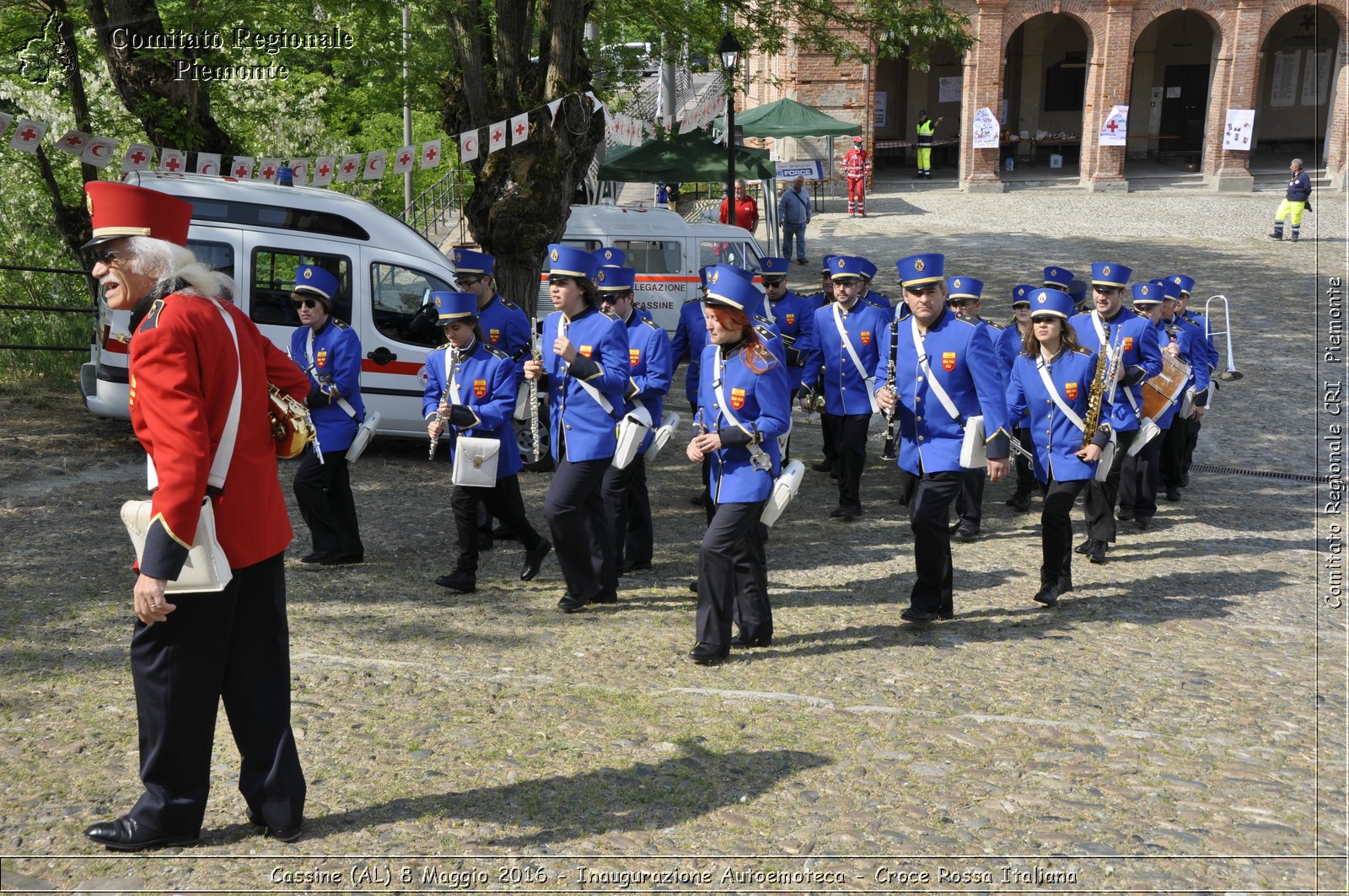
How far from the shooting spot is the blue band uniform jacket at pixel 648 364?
7781mm

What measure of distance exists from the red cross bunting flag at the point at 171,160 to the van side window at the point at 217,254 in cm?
211

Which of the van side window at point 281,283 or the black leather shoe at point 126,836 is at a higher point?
the van side window at point 281,283

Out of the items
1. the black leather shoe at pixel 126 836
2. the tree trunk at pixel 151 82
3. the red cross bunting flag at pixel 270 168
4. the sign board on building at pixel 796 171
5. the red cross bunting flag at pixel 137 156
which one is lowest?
the black leather shoe at pixel 126 836

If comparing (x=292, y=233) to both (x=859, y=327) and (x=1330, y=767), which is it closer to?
(x=859, y=327)

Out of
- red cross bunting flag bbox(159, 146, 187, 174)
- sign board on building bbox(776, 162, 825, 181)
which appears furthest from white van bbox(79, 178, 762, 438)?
sign board on building bbox(776, 162, 825, 181)

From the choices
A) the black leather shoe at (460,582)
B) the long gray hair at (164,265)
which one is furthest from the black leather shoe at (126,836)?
the black leather shoe at (460,582)

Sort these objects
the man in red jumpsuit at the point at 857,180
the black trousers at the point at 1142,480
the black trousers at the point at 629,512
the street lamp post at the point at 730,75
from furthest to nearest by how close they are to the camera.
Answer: the man in red jumpsuit at the point at 857,180, the street lamp post at the point at 730,75, the black trousers at the point at 1142,480, the black trousers at the point at 629,512

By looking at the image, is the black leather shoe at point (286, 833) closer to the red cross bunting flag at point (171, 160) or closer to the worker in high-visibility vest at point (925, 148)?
the red cross bunting flag at point (171, 160)

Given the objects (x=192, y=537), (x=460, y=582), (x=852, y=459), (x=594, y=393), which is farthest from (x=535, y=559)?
(x=192, y=537)

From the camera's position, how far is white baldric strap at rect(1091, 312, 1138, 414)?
828cm

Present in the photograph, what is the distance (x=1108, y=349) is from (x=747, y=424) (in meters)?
3.17

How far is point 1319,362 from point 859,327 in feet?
28.8

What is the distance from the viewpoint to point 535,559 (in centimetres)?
805

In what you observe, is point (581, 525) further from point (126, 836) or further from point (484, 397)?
point (126, 836)
